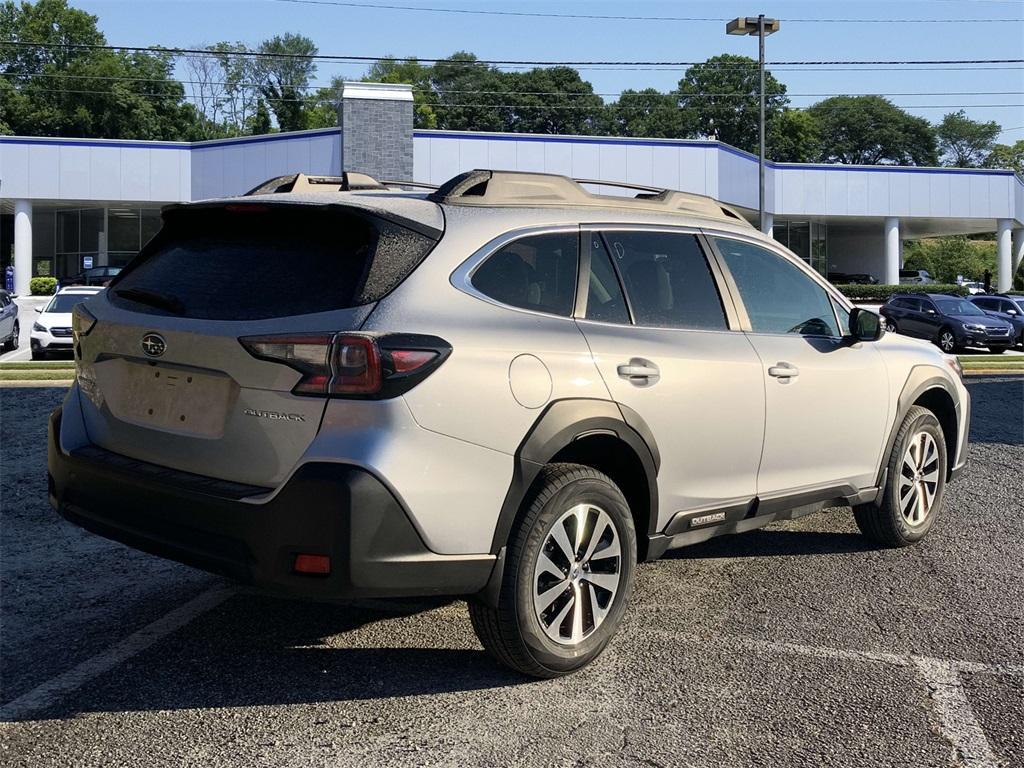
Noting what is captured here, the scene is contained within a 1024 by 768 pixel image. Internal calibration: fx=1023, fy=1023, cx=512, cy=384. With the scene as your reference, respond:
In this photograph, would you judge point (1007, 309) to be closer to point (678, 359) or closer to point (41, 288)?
point (678, 359)

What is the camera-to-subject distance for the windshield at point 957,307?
28344 millimetres

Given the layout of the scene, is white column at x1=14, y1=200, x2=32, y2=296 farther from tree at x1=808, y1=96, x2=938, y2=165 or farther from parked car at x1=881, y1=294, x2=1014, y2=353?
tree at x1=808, y1=96, x2=938, y2=165

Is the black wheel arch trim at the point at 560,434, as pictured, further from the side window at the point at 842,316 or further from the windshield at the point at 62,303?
the windshield at the point at 62,303

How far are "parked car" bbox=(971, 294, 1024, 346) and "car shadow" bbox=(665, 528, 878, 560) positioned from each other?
24.4 metres

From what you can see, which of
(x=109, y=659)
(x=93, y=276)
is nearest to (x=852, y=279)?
(x=93, y=276)

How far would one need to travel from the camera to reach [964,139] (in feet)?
430

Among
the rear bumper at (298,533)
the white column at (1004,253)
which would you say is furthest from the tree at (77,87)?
the rear bumper at (298,533)

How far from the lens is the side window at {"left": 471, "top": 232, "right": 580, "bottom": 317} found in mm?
3854

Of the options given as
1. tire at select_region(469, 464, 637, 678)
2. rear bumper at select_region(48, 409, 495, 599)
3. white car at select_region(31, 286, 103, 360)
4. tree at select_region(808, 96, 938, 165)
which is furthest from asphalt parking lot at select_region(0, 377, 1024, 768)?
tree at select_region(808, 96, 938, 165)

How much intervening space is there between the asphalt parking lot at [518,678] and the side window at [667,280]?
137 centimetres

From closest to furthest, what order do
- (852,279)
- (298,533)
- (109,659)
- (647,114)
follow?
(298,533), (109,659), (852,279), (647,114)

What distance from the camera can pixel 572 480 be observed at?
3.85 m

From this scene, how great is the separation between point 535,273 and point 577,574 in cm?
A: 119

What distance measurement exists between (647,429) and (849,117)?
11591 cm
